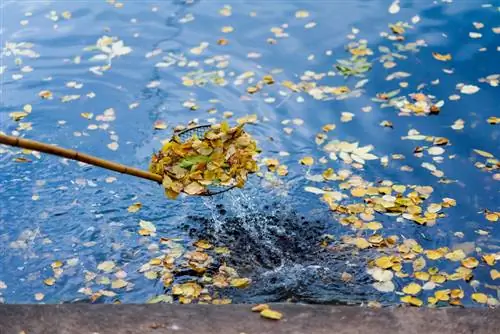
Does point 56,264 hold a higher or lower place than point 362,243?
lower

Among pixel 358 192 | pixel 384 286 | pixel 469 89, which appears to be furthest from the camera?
pixel 469 89

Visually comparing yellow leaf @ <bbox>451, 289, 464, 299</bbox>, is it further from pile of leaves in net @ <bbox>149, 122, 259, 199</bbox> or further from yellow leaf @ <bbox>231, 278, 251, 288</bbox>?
pile of leaves in net @ <bbox>149, 122, 259, 199</bbox>

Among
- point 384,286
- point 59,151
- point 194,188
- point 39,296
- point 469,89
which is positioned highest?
point 59,151

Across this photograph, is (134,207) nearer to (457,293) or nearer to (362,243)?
(362,243)

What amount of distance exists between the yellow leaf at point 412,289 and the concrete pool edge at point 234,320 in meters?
0.46

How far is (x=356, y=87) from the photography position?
6.11 metres

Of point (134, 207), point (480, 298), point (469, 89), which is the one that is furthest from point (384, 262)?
point (469, 89)

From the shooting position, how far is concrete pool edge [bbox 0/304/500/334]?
3.59m

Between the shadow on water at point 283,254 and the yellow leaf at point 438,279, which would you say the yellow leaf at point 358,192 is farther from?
the yellow leaf at point 438,279

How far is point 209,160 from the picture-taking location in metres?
4.27

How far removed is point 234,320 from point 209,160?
1.01 metres

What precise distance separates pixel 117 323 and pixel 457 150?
2.88m

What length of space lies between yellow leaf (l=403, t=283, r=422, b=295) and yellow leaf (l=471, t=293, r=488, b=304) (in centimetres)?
30

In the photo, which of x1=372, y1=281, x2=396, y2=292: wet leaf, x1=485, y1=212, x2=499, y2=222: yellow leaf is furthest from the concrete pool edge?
x1=485, y1=212, x2=499, y2=222: yellow leaf
